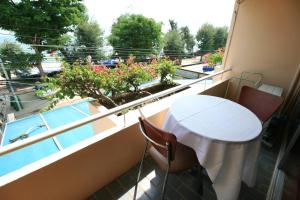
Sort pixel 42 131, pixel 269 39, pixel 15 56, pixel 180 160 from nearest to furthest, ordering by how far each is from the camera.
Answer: pixel 180 160, pixel 269 39, pixel 42 131, pixel 15 56

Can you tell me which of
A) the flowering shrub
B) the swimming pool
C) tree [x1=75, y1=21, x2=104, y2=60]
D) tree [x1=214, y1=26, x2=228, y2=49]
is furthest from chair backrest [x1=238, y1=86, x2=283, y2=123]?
tree [x1=214, y1=26, x2=228, y2=49]

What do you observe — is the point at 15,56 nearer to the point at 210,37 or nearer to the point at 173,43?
the point at 173,43

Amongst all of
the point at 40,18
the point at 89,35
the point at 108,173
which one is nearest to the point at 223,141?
the point at 108,173

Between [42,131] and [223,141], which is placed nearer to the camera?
[223,141]

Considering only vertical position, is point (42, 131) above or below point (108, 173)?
below

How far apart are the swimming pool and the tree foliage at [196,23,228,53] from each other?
51.2 ft

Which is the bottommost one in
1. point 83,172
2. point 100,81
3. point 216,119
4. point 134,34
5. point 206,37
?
point 83,172

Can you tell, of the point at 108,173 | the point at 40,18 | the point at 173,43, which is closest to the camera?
the point at 108,173

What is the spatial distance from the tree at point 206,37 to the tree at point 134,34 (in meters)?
5.70

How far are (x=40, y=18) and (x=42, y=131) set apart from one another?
7.92 meters

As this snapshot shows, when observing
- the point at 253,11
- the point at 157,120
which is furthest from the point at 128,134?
the point at 253,11

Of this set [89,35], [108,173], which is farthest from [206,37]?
[108,173]

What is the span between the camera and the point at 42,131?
112 inches

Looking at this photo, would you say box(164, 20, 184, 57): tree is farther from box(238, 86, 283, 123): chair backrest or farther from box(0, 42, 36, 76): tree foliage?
box(238, 86, 283, 123): chair backrest
